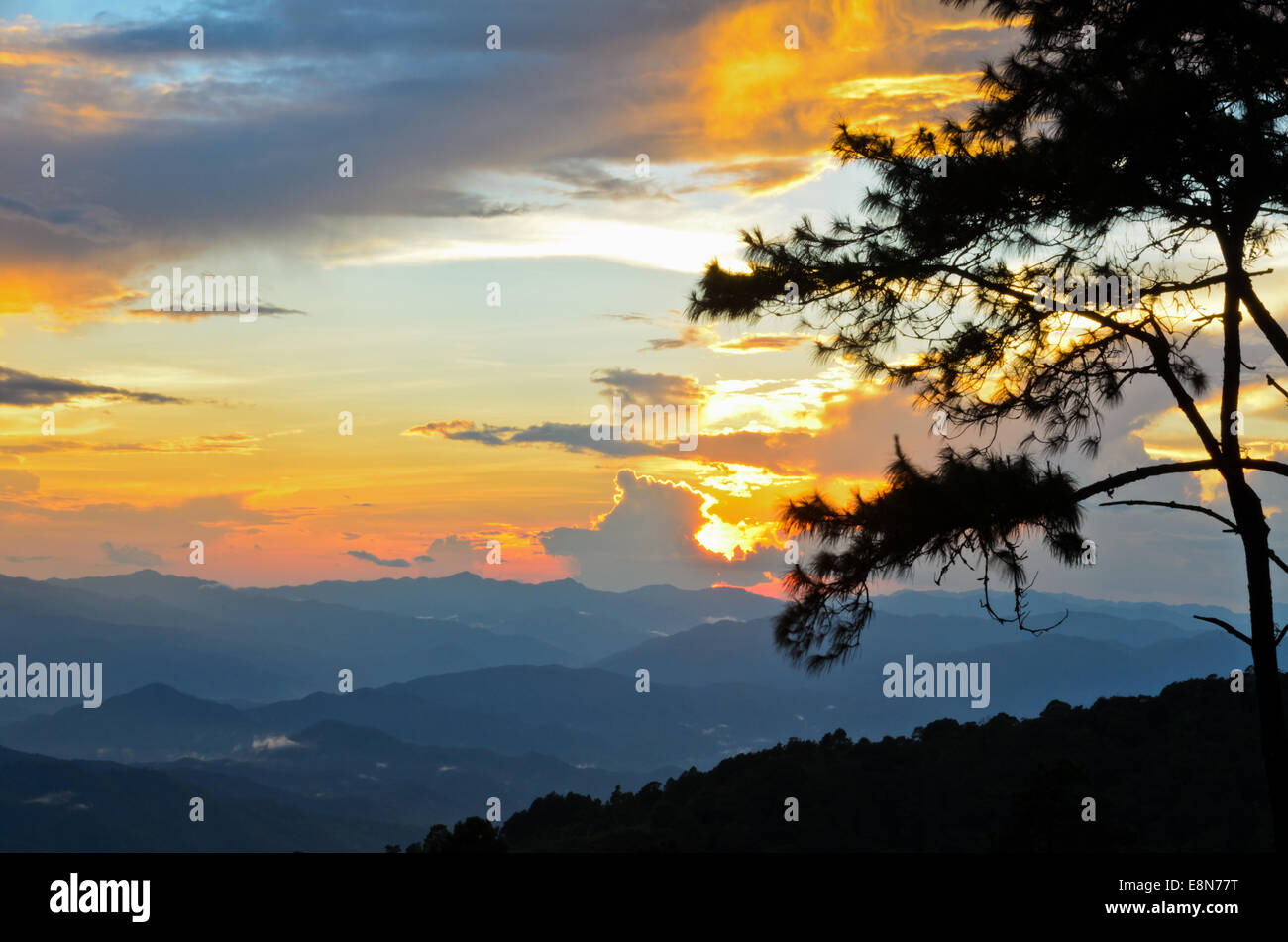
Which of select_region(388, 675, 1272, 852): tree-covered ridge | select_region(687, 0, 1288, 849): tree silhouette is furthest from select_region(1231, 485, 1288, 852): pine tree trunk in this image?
select_region(388, 675, 1272, 852): tree-covered ridge

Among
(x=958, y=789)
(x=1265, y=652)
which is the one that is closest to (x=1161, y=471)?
(x=1265, y=652)

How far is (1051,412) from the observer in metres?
8.82

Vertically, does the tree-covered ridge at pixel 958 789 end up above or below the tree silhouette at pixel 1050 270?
below

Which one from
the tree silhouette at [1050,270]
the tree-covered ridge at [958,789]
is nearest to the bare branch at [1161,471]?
the tree silhouette at [1050,270]

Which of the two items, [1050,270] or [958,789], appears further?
[958,789]

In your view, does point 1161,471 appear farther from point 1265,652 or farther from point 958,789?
point 958,789

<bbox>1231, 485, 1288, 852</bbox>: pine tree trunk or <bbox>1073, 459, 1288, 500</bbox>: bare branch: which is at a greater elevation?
<bbox>1073, 459, 1288, 500</bbox>: bare branch

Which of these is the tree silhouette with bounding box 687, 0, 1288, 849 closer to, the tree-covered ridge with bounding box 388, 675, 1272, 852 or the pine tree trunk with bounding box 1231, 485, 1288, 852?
the pine tree trunk with bounding box 1231, 485, 1288, 852

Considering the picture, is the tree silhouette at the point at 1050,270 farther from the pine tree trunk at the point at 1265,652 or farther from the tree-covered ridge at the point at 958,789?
the tree-covered ridge at the point at 958,789
